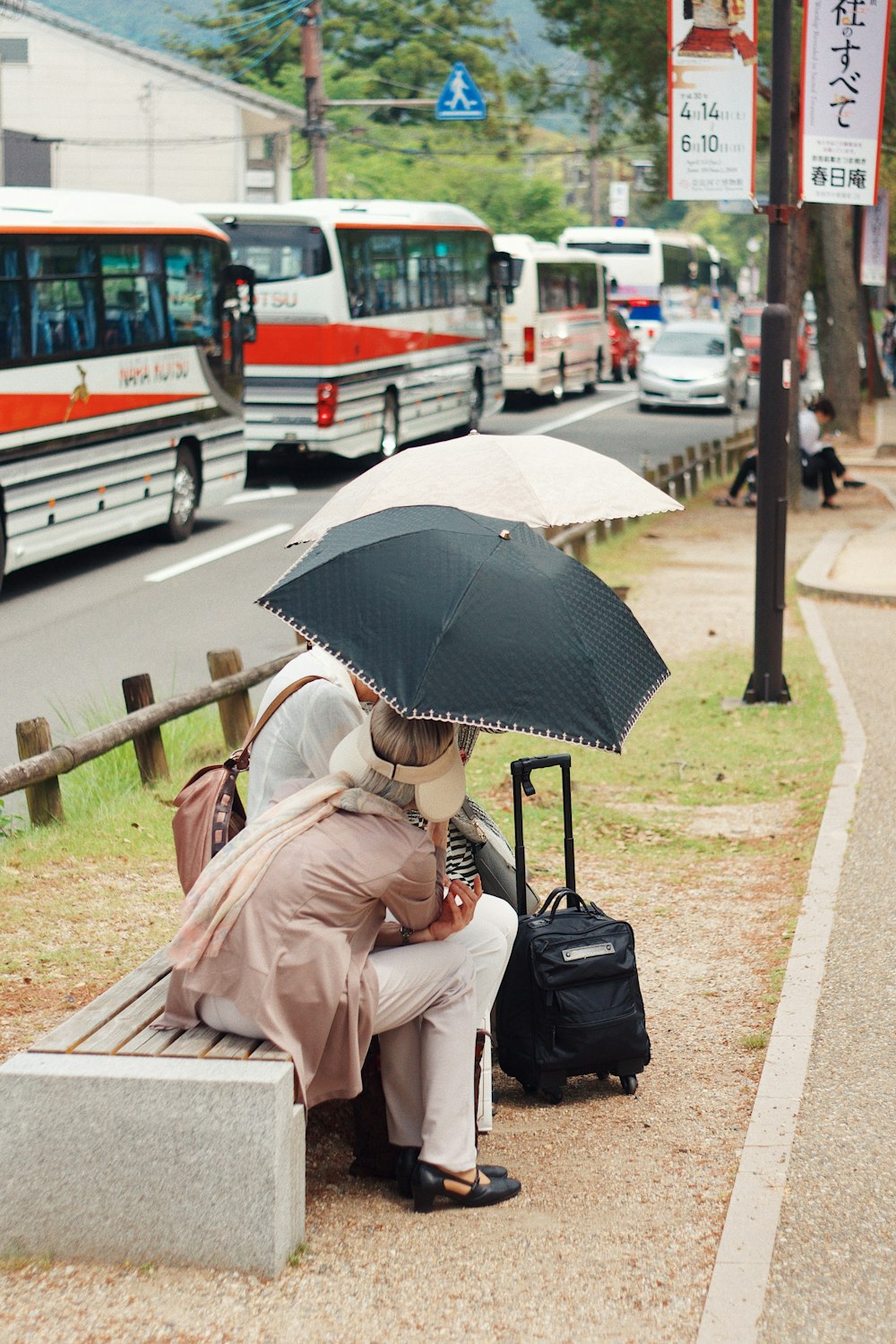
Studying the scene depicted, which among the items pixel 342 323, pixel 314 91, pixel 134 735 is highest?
pixel 314 91

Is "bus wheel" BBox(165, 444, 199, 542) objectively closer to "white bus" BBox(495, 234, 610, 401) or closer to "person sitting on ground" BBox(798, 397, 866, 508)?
"person sitting on ground" BBox(798, 397, 866, 508)

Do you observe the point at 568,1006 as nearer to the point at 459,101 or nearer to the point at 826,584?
the point at 826,584

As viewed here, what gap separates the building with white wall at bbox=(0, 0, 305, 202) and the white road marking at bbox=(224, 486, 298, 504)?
25174mm

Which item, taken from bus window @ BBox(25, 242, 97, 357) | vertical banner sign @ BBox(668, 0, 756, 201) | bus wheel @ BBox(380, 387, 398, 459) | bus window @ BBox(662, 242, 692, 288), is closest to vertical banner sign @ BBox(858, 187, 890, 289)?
bus wheel @ BBox(380, 387, 398, 459)

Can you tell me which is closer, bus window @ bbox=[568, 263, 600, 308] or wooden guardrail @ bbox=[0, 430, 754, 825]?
wooden guardrail @ bbox=[0, 430, 754, 825]

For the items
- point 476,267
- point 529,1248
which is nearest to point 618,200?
point 476,267

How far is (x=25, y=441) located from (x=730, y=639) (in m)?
5.36

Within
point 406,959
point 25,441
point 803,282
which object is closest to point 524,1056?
point 406,959

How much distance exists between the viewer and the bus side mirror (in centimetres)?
2631

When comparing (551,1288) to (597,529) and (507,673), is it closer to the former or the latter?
(507,673)

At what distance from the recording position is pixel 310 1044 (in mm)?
3742

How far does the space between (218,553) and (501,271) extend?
12.1m

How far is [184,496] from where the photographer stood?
16406 millimetres

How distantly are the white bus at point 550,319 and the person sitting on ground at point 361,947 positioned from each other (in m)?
27.0
